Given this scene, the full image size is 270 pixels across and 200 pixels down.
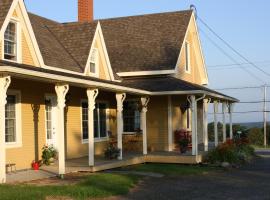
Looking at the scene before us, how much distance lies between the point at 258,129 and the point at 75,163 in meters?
28.0

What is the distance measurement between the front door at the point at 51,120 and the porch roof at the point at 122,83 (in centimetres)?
142

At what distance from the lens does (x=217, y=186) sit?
15.1 metres

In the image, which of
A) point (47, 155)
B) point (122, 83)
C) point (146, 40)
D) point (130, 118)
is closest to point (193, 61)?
point (146, 40)

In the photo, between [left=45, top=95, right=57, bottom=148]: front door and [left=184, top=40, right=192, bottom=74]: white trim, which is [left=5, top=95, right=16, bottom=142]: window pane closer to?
[left=45, top=95, right=57, bottom=148]: front door

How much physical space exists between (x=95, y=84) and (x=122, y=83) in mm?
6533

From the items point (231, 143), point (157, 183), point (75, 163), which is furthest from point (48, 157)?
point (231, 143)

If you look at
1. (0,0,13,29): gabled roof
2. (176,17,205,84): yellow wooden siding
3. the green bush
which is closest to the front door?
(0,0,13,29): gabled roof

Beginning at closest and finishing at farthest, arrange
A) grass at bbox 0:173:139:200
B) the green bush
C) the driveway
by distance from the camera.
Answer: grass at bbox 0:173:139:200 < the driveway < the green bush

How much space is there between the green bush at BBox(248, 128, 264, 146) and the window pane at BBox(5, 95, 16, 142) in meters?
29.3

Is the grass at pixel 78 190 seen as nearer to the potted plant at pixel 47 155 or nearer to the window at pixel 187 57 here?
the potted plant at pixel 47 155

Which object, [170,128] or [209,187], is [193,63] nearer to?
[170,128]

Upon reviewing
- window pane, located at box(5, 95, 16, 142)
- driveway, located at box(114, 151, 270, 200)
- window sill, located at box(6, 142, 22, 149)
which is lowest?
driveway, located at box(114, 151, 270, 200)

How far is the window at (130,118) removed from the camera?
2510 cm

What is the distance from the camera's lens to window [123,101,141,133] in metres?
25.1
